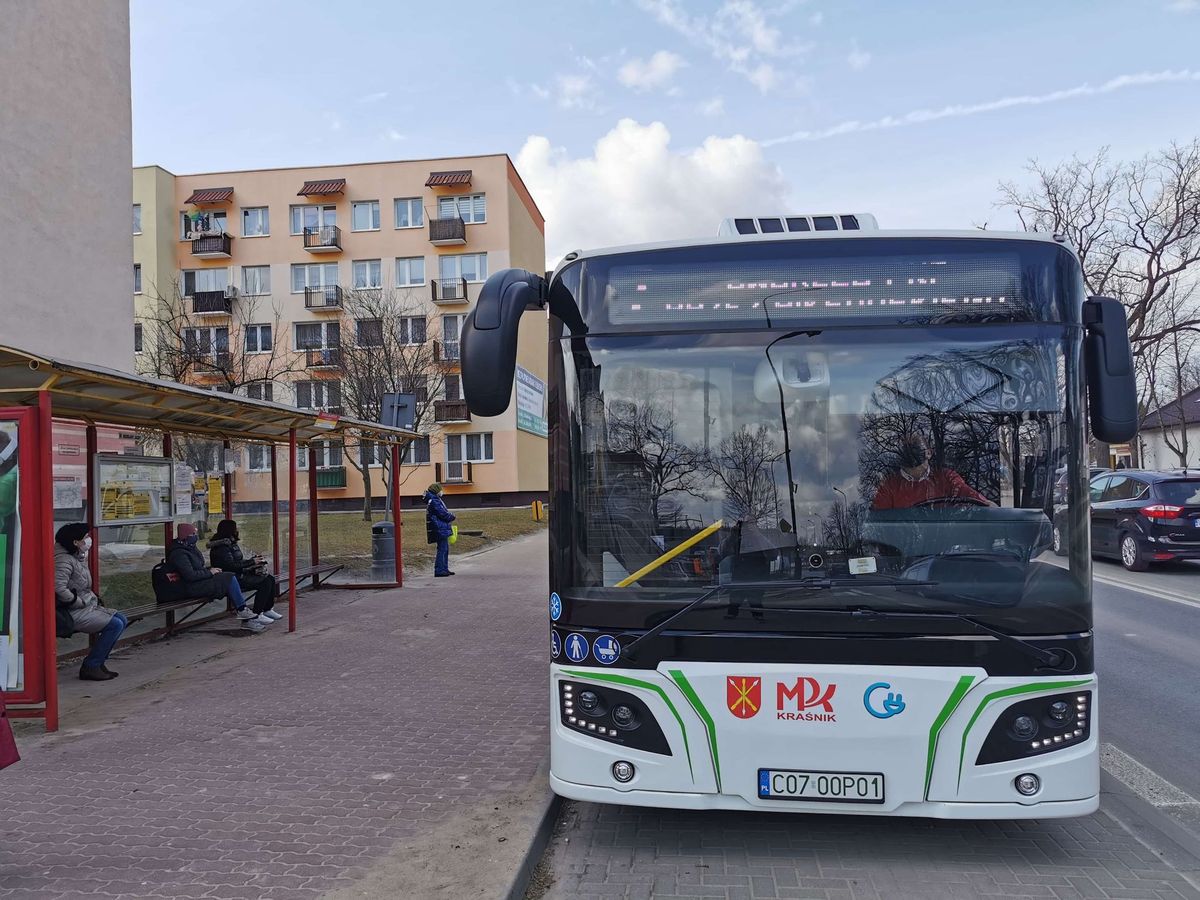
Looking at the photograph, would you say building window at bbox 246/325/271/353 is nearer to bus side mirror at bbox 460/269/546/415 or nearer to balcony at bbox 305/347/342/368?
balcony at bbox 305/347/342/368

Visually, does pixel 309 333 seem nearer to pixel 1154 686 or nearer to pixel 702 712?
pixel 1154 686

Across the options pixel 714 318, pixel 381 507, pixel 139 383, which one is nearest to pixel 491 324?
pixel 714 318

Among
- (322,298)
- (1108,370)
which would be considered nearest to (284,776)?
(1108,370)

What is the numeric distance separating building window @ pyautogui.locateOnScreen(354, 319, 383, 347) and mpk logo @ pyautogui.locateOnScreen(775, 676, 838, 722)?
1159 inches

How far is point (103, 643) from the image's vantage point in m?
7.78

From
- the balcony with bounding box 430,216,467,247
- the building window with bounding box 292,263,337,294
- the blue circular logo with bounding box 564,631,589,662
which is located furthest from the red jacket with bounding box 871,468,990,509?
the building window with bounding box 292,263,337,294

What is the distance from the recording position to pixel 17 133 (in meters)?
12.8

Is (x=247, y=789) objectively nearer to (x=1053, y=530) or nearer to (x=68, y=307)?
(x=1053, y=530)

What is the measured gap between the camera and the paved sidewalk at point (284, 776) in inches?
153

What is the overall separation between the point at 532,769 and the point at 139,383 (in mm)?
4098

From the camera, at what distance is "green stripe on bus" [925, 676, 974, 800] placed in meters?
3.76

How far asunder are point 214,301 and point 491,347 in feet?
159

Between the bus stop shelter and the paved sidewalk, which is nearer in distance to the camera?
the paved sidewalk

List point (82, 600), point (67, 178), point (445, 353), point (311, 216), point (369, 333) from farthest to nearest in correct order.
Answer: point (311, 216) < point (445, 353) < point (369, 333) < point (67, 178) < point (82, 600)
